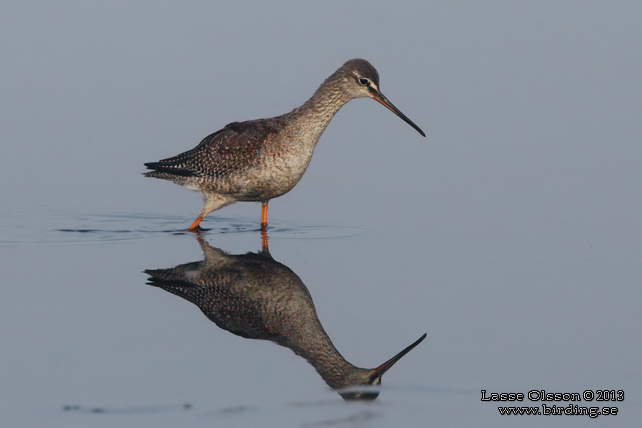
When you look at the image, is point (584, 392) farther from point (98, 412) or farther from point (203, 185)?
point (203, 185)

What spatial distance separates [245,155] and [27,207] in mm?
3368

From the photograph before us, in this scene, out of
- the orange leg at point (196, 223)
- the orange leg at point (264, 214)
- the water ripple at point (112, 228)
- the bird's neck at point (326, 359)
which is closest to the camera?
the bird's neck at point (326, 359)

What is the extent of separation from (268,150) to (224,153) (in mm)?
806

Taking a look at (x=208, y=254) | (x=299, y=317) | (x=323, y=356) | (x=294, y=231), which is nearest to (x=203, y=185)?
(x=294, y=231)

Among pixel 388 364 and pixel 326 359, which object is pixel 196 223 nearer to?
pixel 326 359

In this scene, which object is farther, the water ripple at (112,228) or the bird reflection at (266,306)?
the water ripple at (112,228)

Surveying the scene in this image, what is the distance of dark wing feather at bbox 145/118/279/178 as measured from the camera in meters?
11.9

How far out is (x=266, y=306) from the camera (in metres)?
8.16

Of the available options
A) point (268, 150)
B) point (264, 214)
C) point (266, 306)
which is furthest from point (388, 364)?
point (264, 214)

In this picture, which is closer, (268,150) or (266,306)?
(266,306)

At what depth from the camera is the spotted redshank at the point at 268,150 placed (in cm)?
1173

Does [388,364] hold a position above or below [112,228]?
below

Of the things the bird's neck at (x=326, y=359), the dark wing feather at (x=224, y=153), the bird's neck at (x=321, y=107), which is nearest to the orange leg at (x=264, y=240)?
the dark wing feather at (x=224, y=153)

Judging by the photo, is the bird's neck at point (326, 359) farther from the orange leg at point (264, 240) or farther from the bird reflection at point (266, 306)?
the orange leg at point (264, 240)
